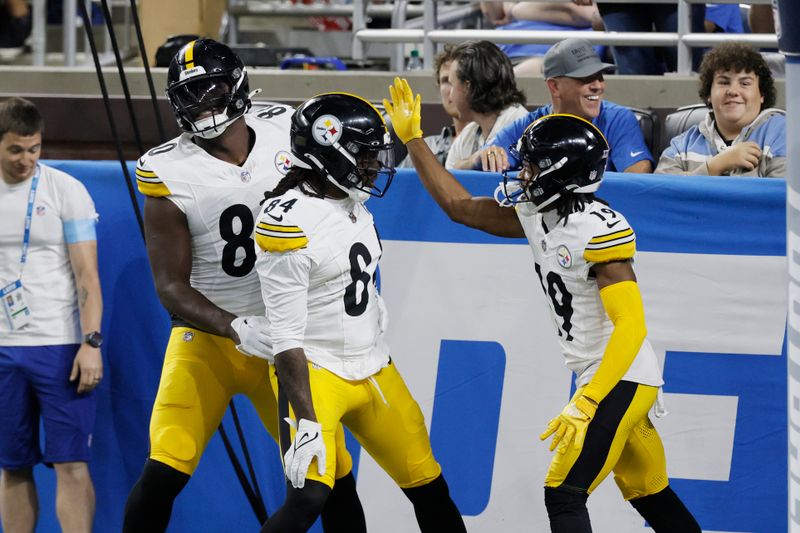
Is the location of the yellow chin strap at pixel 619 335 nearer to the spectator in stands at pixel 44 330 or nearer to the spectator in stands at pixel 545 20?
the spectator in stands at pixel 44 330

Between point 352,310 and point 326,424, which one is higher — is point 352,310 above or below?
above

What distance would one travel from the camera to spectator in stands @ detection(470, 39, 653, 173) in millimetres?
4871

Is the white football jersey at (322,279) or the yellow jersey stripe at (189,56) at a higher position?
the yellow jersey stripe at (189,56)

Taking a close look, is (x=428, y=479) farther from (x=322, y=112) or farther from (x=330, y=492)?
(x=322, y=112)

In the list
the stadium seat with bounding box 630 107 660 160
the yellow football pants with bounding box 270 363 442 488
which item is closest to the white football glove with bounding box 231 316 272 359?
the yellow football pants with bounding box 270 363 442 488

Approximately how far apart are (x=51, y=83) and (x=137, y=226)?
2.87 m

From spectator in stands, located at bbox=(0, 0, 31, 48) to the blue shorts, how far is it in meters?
5.47

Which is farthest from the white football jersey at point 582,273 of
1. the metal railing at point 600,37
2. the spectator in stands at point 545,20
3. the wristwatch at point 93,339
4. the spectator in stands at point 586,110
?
the spectator in stands at point 545,20

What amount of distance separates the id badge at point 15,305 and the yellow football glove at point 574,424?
2.13 metres

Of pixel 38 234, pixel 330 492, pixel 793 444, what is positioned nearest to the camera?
pixel 793 444

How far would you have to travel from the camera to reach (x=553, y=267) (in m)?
3.71

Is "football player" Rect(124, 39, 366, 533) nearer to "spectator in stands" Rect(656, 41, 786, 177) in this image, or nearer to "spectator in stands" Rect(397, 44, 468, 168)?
"spectator in stands" Rect(397, 44, 468, 168)

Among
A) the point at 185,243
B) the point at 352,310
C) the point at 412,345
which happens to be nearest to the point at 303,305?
the point at 352,310

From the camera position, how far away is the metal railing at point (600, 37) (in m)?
6.49
